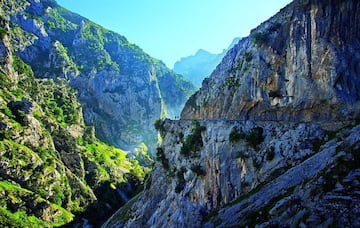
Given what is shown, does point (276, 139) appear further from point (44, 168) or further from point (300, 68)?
point (44, 168)

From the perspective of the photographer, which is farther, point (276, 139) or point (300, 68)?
point (300, 68)

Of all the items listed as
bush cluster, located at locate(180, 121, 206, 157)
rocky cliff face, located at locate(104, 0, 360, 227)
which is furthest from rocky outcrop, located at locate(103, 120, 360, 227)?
bush cluster, located at locate(180, 121, 206, 157)

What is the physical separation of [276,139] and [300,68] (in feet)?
70.9

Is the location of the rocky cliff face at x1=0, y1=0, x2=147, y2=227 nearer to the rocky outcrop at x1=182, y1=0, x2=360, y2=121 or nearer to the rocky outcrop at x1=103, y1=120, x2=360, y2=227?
the rocky outcrop at x1=103, y1=120, x2=360, y2=227

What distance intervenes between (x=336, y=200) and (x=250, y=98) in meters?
47.9

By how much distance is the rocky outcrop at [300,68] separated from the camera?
51.0 metres

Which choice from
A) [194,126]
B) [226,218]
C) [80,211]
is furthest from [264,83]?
[80,211]

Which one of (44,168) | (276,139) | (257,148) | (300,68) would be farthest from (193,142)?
(44,168)

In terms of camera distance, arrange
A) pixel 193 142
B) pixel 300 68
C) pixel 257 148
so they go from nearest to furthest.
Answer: pixel 257 148 → pixel 193 142 → pixel 300 68

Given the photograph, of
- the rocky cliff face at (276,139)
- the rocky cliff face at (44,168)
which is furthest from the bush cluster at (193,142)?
the rocky cliff face at (44,168)

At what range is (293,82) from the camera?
5753 cm

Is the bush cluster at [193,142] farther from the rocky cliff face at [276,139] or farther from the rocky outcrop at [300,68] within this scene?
the rocky outcrop at [300,68]

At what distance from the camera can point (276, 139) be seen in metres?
39.9

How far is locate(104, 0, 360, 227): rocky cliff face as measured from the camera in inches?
845
